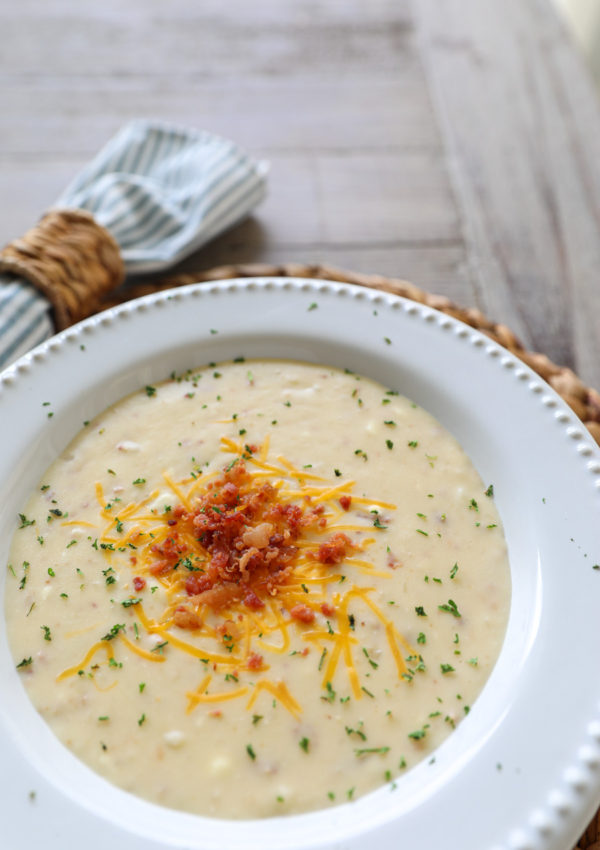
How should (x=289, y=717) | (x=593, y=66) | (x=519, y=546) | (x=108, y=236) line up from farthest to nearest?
1. (x=593, y=66)
2. (x=108, y=236)
3. (x=519, y=546)
4. (x=289, y=717)

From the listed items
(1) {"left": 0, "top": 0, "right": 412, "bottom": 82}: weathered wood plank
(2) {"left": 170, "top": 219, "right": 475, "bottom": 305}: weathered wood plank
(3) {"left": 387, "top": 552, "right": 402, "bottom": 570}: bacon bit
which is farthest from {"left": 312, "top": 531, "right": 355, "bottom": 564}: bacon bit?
(1) {"left": 0, "top": 0, "right": 412, "bottom": 82}: weathered wood plank

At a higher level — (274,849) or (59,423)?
(59,423)

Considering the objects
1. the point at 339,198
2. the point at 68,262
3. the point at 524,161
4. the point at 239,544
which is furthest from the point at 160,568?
the point at 524,161

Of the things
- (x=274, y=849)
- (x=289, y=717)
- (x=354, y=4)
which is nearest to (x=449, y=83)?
(x=354, y=4)

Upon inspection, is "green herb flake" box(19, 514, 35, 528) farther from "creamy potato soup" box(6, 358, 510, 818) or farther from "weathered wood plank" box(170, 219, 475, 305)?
"weathered wood plank" box(170, 219, 475, 305)

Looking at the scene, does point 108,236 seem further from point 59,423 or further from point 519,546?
point 519,546

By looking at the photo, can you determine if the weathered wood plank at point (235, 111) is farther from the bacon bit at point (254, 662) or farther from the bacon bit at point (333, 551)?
the bacon bit at point (254, 662)

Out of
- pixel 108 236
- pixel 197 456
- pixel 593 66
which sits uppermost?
pixel 108 236
